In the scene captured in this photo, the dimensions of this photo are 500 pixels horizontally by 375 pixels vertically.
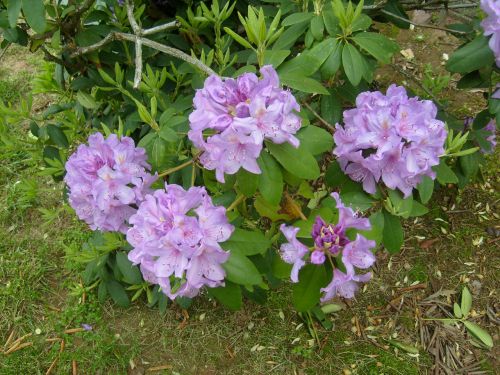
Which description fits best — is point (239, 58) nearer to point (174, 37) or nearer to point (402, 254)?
point (174, 37)

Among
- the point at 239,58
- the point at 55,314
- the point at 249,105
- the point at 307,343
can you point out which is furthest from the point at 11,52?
the point at 249,105

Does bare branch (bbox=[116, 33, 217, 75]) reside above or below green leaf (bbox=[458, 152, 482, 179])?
above

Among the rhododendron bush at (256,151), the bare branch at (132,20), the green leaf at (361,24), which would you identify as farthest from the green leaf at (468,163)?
the bare branch at (132,20)

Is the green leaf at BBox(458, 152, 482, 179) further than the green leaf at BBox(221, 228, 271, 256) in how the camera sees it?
Yes

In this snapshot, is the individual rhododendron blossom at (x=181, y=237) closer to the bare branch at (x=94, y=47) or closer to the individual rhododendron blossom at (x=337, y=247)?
the individual rhododendron blossom at (x=337, y=247)

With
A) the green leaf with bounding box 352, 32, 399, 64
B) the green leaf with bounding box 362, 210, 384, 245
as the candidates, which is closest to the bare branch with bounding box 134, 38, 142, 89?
the green leaf with bounding box 352, 32, 399, 64

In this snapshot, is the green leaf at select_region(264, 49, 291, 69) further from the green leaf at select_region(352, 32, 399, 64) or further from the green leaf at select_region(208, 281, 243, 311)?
the green leaf at select_region(208, 281, 243, 311)
